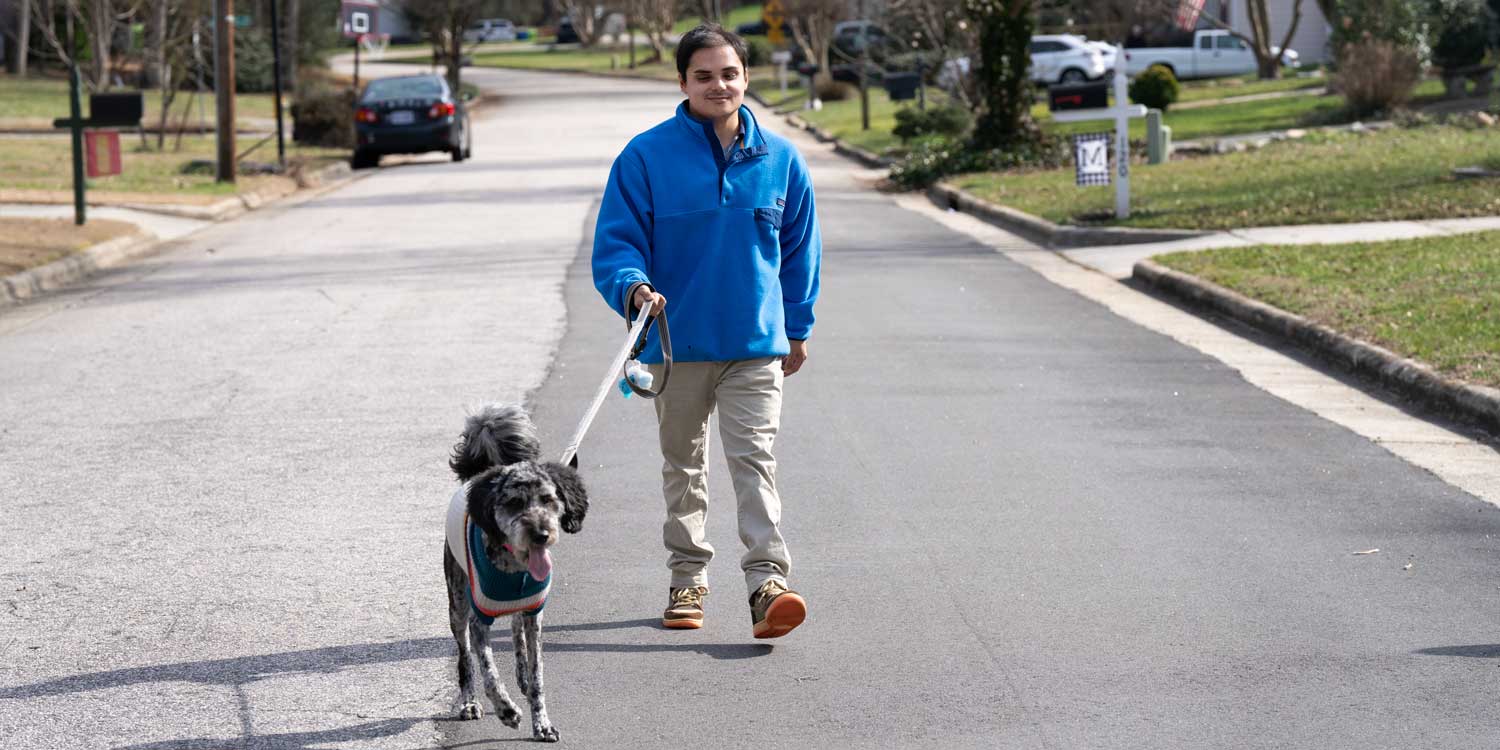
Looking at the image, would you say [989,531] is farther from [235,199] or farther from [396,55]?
[396,55]

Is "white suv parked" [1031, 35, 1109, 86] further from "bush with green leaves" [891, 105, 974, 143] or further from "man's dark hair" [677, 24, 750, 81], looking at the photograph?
"man's dark hair" [677, 24, 750, 81]

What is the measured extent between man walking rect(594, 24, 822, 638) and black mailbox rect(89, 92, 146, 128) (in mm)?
17662

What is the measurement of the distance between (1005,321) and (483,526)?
8811 millimetres

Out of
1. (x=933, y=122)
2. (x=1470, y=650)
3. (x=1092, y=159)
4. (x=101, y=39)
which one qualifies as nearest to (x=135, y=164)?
(x=101, y=39)

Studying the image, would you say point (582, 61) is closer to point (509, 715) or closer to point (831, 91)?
point (831, 91)

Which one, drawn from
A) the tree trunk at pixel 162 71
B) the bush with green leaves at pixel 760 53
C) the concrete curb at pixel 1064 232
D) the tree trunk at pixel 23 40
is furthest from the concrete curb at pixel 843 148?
the bush with green leaves at pixel 760 53

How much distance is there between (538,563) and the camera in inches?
176

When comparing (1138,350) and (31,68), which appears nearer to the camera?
(1138,350)

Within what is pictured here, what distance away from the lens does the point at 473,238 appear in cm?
1898

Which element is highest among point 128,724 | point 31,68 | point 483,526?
point 31,68

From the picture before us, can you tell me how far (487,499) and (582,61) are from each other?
87678 mm

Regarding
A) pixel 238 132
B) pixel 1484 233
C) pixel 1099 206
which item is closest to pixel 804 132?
pixel 238 132

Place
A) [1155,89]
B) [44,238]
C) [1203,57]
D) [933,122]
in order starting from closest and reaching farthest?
[44,238]
[933,122]
[1155,89]
[1203,57]

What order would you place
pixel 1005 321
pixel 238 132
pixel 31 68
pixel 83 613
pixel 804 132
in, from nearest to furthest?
pixel 83 613, pixel 1005 321, pixel 238 132, pixel 804 132, pixel 31 68
